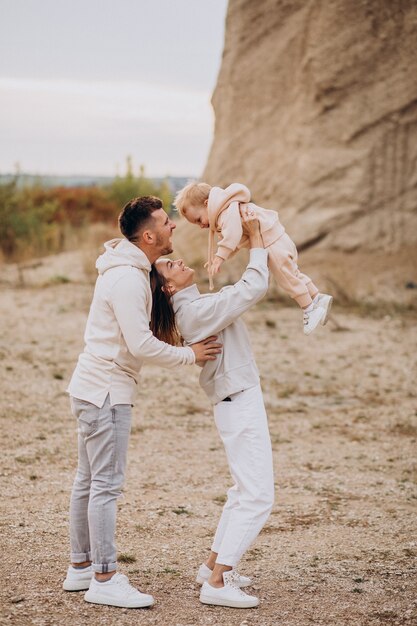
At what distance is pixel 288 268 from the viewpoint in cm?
468

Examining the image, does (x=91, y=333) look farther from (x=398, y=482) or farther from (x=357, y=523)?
(x=398, y=482)

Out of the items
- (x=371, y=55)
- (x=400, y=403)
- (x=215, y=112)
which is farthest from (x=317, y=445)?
(x=215, y=112)

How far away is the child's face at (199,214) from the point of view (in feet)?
15.1

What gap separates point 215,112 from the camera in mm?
14977

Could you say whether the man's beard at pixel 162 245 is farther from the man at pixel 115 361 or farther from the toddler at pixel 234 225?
the toddler at pixel 234 225

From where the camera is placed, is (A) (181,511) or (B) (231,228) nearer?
(B) (231,228)

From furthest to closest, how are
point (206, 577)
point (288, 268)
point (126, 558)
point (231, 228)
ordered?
point (126, 558) → point (288, 268) → point (206, 577) → point (231, 228)

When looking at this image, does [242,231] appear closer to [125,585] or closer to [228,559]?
[228,559]

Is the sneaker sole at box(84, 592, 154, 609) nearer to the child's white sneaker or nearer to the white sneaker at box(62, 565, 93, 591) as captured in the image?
the white sneaker at box(62, 565, 93, 591)

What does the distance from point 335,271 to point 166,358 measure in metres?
9.36

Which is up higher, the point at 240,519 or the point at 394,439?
the point at 240,519

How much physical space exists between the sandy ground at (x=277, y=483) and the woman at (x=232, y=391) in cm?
26

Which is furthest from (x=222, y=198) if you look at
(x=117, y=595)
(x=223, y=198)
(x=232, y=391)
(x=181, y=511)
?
(x=181, y=511)

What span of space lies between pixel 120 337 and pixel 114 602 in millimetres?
1176
